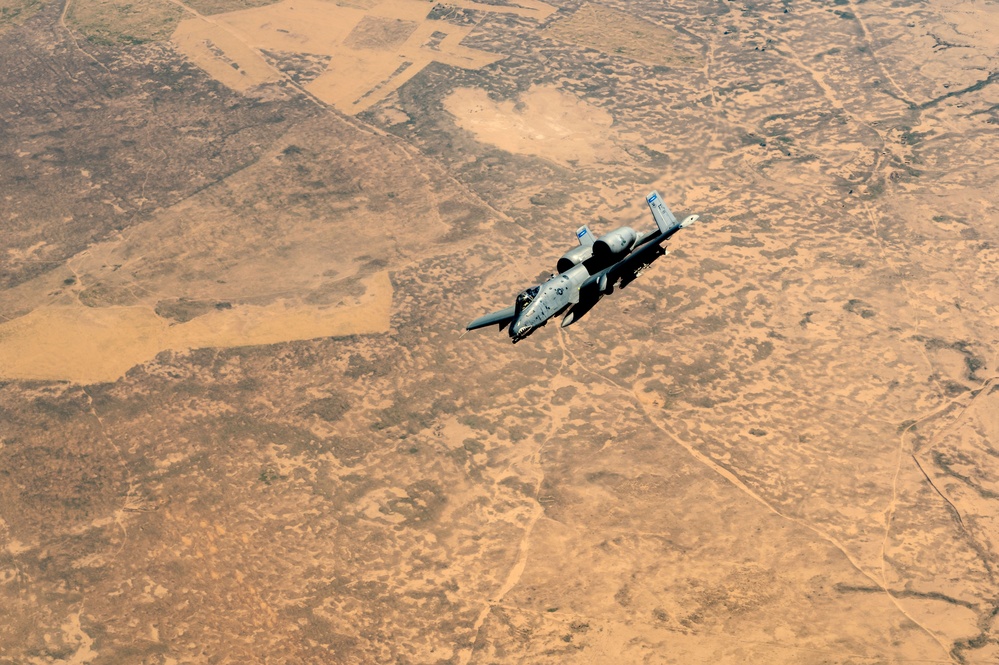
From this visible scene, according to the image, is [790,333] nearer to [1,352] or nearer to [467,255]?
[467,255]

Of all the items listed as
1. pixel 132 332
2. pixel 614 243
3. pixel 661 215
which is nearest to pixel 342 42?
pixel 132 332

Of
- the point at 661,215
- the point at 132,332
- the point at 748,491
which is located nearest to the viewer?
the point at 661,215

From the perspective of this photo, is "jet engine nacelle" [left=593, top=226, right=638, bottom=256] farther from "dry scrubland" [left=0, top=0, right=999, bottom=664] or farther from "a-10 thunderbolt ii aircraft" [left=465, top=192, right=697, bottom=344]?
"dry scrubland" [left=0, top=0, right=999, bottom=664]

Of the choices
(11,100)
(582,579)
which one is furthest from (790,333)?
(11,100)

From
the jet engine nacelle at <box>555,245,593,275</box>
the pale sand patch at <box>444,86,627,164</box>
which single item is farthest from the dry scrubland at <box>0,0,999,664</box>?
the jet engine nacelle at <box>555,245,593,275</box>

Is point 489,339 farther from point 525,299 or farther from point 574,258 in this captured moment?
point 525,299

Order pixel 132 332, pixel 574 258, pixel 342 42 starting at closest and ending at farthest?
pixel 574 258, pixel 132 332, pixel 342 42

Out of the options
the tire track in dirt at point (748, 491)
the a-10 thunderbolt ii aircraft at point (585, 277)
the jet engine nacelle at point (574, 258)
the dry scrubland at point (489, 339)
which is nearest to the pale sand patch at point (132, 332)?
the dry scrubland at point (489, 339)
